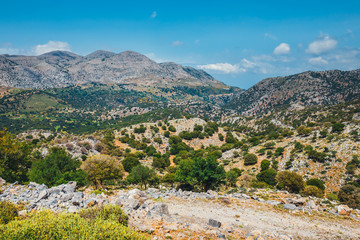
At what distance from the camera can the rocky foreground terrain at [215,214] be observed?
12.3m

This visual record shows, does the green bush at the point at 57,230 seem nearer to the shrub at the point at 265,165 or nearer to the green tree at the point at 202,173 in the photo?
the green tree at the point at 202,173

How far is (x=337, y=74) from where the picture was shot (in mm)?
182750

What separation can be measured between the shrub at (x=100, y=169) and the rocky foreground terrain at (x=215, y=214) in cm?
763

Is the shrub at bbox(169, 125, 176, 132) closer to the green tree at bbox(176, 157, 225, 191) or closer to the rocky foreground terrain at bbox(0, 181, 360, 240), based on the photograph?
the green tree at bbox(176, 157, 225, 191)

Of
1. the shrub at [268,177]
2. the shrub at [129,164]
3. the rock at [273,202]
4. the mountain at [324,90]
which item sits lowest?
the shrub at [129,164]

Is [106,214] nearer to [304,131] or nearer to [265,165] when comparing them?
[265,165]

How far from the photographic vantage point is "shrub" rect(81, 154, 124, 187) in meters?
26.9

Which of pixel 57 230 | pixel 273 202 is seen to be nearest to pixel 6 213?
pixel 57 230

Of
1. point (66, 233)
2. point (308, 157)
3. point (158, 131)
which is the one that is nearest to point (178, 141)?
point (158, 131)

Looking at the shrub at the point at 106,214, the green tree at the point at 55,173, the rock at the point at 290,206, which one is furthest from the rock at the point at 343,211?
the green tree at the point at 55,173

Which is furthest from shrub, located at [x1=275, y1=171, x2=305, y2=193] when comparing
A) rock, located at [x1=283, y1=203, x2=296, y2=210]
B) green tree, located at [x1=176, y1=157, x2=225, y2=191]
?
rock, located at [x1=283, y1=203, x2=296, y2=210]

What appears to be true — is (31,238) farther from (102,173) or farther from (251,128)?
(251,128)

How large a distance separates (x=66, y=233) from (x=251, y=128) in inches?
5387

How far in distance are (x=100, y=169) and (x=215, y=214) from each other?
18.4 metres
